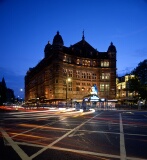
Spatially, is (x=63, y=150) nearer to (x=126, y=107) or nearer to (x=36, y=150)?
Answer: (x=36, y=150)

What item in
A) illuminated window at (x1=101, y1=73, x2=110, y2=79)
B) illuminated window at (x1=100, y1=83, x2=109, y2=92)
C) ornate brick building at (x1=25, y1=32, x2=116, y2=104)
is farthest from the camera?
illuminated window at (x1=101, y1=73, x2=110, y2=79)

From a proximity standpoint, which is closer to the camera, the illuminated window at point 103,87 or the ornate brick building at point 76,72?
the ornate brick building at point 76,72

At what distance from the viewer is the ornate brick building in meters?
78.9

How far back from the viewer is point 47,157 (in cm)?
728

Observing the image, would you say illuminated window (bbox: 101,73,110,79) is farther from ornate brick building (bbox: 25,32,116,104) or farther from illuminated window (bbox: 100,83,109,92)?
illuminated window (bbox: 100,83,109,92)

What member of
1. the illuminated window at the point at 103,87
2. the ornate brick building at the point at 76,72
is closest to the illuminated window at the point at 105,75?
the ornate brick building at the point at 76,72

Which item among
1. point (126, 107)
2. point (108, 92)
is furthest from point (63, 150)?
point (108, 92)

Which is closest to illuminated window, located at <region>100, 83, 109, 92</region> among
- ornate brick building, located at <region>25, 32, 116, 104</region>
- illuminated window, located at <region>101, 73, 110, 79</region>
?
ornate brick building, located at <region>25, 32, 116, 104</region>

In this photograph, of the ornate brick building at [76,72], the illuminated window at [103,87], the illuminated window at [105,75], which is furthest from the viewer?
the illuminated window at [105,75]

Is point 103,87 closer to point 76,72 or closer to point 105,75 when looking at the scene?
point 105,75

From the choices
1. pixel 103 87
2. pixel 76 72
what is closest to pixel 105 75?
pixel 103 87

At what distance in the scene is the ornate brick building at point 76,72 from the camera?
78.9 metres

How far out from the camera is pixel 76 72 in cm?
8756

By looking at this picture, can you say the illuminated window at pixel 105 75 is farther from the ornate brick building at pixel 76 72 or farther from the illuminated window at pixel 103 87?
the illuminated window at pixel 103 87
